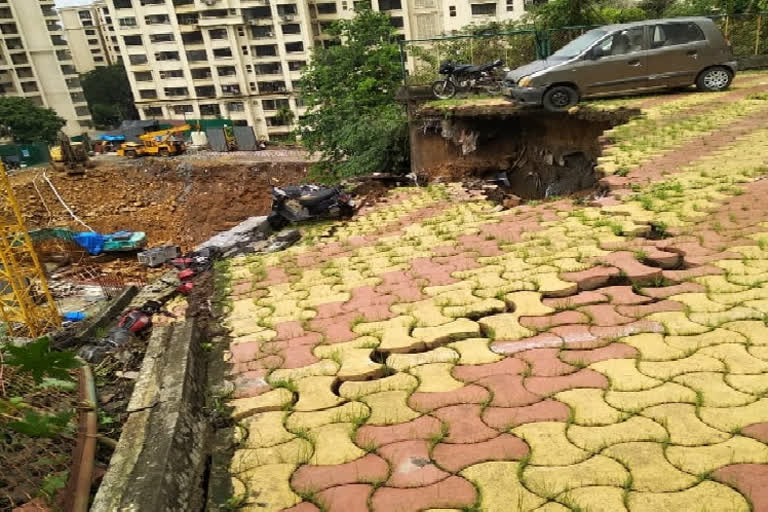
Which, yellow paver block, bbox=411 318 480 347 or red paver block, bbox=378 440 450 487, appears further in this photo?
yellow paver block, bbox=411 318 480 347

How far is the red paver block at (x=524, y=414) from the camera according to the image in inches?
81.1

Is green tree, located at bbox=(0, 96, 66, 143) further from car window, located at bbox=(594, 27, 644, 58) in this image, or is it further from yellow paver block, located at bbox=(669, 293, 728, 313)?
yellow paver block, located at bbox=(669, 293, 728, 313)

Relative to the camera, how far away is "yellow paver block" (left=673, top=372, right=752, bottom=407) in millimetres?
2002

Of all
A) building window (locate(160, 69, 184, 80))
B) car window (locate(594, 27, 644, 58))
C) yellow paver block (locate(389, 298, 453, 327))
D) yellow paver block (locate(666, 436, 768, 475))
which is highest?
building window (locate(160, 69, 184, 80))

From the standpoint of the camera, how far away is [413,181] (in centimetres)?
951

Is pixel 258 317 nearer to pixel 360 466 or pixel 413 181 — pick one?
pixel 360 466

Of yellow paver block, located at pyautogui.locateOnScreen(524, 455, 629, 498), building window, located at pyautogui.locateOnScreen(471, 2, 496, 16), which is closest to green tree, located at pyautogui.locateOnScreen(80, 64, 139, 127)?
building window, located at pyautogui.locateOnScreen(471, 2, 496, 16)

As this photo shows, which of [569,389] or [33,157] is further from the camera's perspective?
[33,157]

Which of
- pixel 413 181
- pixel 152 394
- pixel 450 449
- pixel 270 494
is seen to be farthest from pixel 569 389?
pixel 413 181

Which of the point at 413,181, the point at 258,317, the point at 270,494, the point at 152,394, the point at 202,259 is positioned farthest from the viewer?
the point at 413,181

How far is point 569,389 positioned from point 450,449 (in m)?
0.61

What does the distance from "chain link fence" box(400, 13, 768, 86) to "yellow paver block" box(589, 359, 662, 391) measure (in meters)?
11.3

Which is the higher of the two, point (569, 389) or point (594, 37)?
point (594, 37)

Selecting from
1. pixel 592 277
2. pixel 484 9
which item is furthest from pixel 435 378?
pixel 484 9
